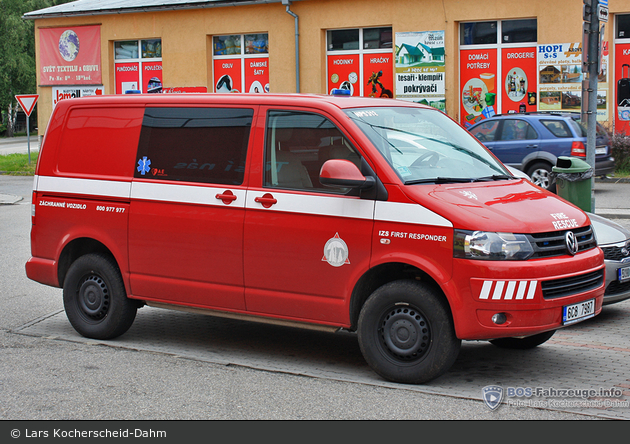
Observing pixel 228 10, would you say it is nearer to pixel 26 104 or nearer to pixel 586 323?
pixel 26 104

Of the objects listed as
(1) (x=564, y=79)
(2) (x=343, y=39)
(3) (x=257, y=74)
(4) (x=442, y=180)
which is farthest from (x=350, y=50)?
(4) (x=442, y=180)

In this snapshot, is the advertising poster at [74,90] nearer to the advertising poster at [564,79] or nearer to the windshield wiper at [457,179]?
the advertising poster at [564,79]

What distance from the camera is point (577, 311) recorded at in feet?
16.8

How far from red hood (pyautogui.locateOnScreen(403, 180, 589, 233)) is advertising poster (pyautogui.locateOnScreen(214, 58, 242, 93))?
896 inches

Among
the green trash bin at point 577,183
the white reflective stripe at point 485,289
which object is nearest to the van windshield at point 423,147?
the white reflective stripe at point 485,289

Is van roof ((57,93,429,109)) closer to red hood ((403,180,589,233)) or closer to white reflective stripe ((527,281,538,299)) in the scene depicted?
red hood ((403,180,589,233))

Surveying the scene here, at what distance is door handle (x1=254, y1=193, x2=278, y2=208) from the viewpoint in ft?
18.5

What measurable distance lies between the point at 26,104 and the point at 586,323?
22.7 meters

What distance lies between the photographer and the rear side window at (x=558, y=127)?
56.2 ft

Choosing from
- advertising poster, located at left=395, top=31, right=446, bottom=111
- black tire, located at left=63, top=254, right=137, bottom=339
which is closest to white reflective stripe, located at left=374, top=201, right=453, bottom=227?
black tire, located at left=63, top=254, right=137, bottom=339

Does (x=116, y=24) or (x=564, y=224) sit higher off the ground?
(x=116, y=24)

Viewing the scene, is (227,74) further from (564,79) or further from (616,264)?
(616,264)

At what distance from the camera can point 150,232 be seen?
20.3 ft
